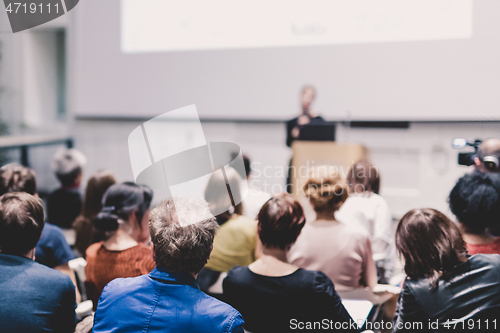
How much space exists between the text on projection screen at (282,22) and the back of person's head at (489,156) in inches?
64.5

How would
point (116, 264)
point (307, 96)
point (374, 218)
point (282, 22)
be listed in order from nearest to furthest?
1. point (116, 264)
2. point (374, 218)
3. point (282, 22)
4. point (307, 96)

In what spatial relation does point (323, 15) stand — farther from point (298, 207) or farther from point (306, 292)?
point (306, 292)

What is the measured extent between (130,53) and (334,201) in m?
3.66

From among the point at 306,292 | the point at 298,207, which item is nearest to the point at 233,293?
the point at 306,292

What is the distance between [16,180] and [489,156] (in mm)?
2187

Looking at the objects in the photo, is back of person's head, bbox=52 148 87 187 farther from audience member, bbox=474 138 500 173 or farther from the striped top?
audience member, bbox=474 138 500 173

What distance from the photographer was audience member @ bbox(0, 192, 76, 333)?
121 centimetres

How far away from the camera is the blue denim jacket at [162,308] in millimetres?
1000

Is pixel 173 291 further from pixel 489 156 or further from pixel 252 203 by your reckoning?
pixel 489 156

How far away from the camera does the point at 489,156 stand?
1.94 metres

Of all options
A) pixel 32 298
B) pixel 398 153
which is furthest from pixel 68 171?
pixel 398 153

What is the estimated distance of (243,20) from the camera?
A: 400 centimetres

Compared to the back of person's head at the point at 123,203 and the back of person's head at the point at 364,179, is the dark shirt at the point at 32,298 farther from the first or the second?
the back of person's head at the point at 364,179

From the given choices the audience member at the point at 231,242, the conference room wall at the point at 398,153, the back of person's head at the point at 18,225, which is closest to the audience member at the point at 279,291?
the audience member at the point at 231,242
